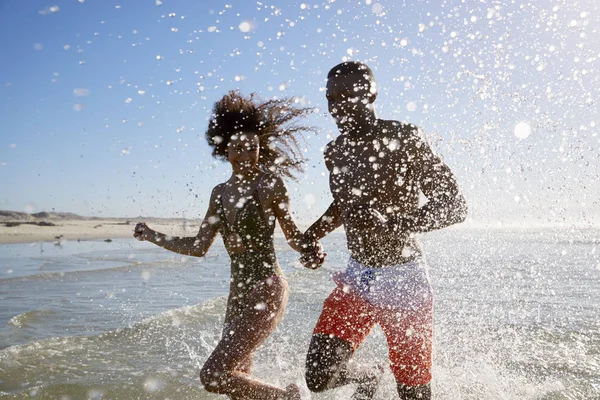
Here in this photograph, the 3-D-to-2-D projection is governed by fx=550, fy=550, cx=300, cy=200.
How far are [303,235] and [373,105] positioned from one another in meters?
0.98

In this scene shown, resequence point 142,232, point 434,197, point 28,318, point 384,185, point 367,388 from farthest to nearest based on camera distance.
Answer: point 28,318 < point 142,232 < point 367,388 < point 384,185 < point 434,197

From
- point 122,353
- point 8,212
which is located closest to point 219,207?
point 122,353

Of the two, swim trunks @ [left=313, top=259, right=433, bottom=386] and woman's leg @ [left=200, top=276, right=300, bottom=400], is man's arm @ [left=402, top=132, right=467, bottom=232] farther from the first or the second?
woman's leg @ [left=200, top=276, right=300, bottom=400]

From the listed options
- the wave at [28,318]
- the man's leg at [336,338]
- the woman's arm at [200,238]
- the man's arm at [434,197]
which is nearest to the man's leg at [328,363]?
the man's leg at [336,338]

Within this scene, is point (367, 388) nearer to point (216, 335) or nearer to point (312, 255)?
point (312, 255)

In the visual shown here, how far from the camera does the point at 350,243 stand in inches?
137

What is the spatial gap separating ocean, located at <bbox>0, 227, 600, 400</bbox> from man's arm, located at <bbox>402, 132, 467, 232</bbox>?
229cm

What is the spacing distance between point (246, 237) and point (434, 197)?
1.35 meters

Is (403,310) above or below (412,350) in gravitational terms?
above

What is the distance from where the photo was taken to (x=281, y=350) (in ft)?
22.4

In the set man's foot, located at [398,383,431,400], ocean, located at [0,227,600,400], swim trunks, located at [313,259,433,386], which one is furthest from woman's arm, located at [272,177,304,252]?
ocean, located at [0,227,600,400]

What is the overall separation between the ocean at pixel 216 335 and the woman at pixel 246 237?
152cm

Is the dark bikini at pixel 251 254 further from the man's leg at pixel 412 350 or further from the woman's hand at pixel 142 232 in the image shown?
the man's leg at pixel 412 350

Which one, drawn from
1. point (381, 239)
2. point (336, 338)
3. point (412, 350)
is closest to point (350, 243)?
point (381, 239)
